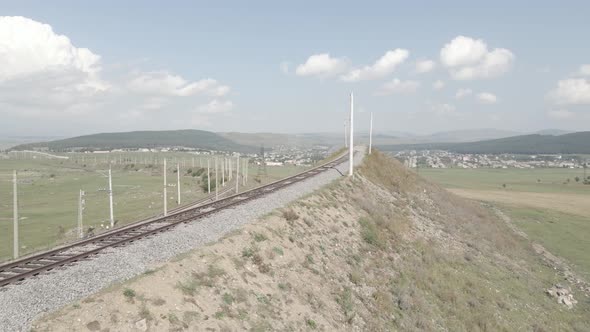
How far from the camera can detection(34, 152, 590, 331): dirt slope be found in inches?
460

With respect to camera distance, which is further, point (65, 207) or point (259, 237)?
point (65, 207)

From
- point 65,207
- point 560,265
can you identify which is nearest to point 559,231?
point 560,265

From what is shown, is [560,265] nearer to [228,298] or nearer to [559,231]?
[559,231]

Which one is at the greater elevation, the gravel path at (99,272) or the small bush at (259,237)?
the gravel path at (99,272)

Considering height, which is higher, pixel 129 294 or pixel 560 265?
pixel 129 294

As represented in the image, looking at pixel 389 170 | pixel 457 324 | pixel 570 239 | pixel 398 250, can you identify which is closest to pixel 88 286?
pixel 457 324

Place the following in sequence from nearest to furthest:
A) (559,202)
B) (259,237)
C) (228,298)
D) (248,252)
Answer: (228,298) → (248,252) → (259,237) → (559,202)

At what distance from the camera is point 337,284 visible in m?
18.2

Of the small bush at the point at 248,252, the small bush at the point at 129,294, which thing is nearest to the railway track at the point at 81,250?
the small bush at the point at 129,294

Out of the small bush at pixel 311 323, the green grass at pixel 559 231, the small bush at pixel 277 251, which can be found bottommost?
the green grass at pixel 559 231

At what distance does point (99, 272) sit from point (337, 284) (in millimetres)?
9474

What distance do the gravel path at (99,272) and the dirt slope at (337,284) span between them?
2.01ft

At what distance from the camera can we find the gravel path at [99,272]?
34.9 ft

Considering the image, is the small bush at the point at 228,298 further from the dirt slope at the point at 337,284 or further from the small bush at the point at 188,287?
the small bush at the point at 188,287
